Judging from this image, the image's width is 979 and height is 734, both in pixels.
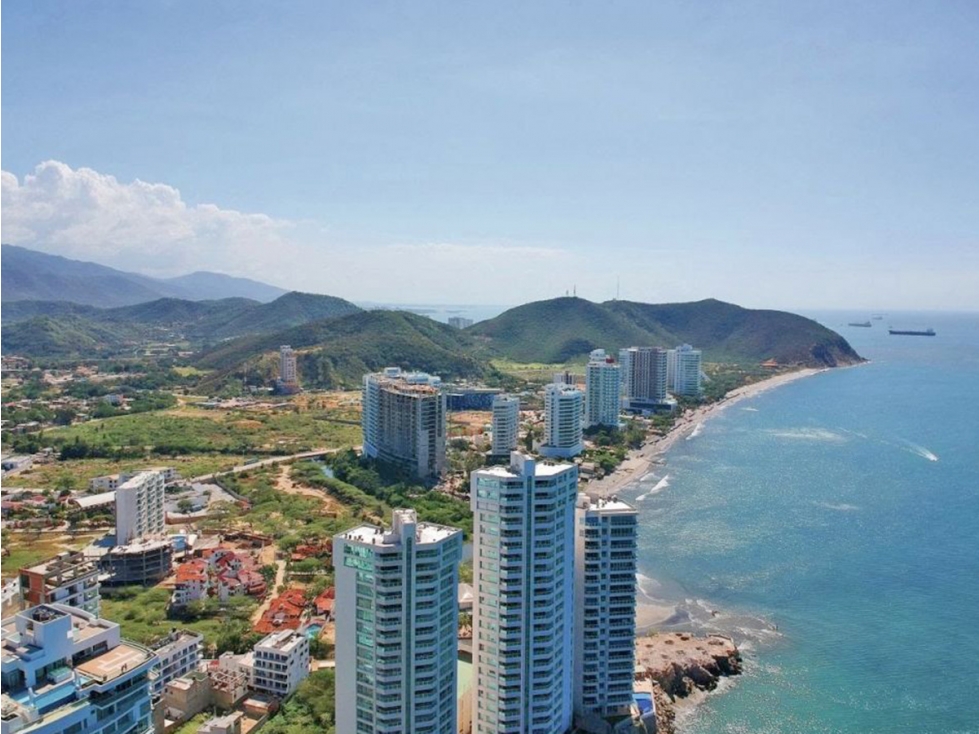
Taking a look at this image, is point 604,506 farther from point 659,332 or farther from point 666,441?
point 659,332

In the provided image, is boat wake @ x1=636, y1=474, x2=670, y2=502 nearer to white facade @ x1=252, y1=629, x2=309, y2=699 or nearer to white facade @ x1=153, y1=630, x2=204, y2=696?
white facade @ x1=252, y1=629, x2=309, y2=699

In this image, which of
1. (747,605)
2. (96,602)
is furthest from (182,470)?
(747,605)

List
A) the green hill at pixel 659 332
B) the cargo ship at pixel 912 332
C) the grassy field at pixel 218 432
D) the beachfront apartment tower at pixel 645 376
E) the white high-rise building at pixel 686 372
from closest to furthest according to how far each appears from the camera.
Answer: the grassy field at pixel 218 432, the beachfront apartment tower at pixel 645 376, the white high-rise building at pixel 686 372, the green hill at pixel 659 332, the cargo ship at pixel 912 332

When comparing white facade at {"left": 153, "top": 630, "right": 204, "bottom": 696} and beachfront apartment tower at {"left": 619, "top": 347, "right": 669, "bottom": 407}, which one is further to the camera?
beachfront apartment tower at {"left": 619, "top": 347, "right": 669, "bottom": 407}

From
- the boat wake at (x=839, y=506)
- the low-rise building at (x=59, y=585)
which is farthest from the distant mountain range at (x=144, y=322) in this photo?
the low-rise building at (x=59, y=585)

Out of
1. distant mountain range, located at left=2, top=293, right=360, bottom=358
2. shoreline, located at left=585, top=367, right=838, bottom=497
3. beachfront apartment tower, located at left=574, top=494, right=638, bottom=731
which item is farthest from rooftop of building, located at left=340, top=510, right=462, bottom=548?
distant mountain range, located at left=2, top=293, right=360, bottom=358

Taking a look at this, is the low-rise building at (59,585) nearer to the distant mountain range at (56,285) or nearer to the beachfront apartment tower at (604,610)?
the beachfront apartment tower at (604,610)

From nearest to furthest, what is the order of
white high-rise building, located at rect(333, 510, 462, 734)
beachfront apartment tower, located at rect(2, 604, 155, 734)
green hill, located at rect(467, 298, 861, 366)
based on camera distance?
beachfront apartment tower, located at rect(2, 604, 155, 734)
white high-rise building, located at rect(333, 510, 462, 734)
green hill, located at rect(467, 298, 861, 366)
